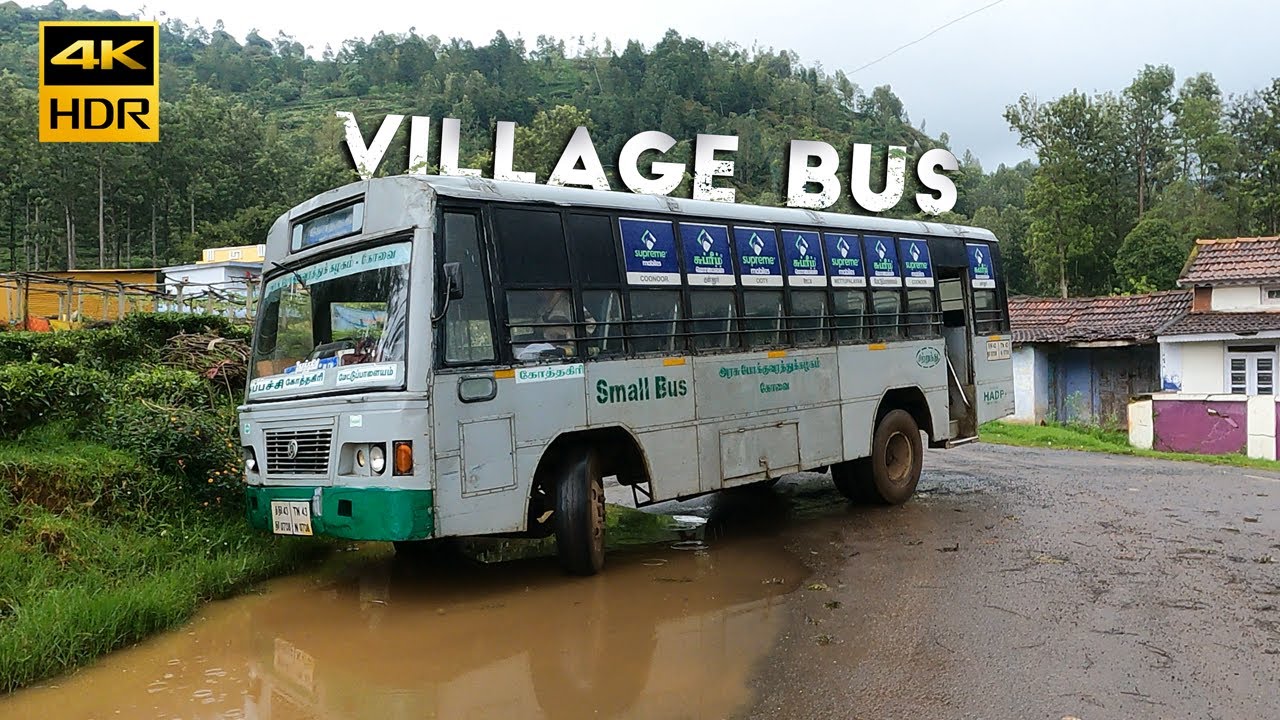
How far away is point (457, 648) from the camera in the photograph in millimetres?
5480

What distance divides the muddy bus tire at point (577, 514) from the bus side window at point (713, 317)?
1.52 metres

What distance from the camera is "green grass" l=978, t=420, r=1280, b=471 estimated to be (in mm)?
17547

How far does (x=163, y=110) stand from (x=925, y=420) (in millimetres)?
59083

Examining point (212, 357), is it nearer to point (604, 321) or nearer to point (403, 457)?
point (604, 321)

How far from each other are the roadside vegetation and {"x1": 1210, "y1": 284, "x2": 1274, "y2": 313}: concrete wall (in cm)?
2178

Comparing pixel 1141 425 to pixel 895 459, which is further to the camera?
pixel 1141 425

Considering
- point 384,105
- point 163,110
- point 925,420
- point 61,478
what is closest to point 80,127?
point 61,478

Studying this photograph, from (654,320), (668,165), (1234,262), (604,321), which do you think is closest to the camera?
(604,321)

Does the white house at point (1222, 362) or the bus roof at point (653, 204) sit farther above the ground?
the bus roof at point (653, 204)

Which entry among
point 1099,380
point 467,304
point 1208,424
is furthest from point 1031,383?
point 467,304

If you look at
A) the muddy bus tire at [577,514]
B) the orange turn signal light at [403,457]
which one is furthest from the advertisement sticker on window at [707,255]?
the orange turn signal light at [403,457]

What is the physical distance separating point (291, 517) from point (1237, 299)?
74.3 ft

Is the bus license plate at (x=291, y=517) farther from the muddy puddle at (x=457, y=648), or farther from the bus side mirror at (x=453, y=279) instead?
the bus side mirror at (x=453, y=279)

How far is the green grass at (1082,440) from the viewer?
1755cm
